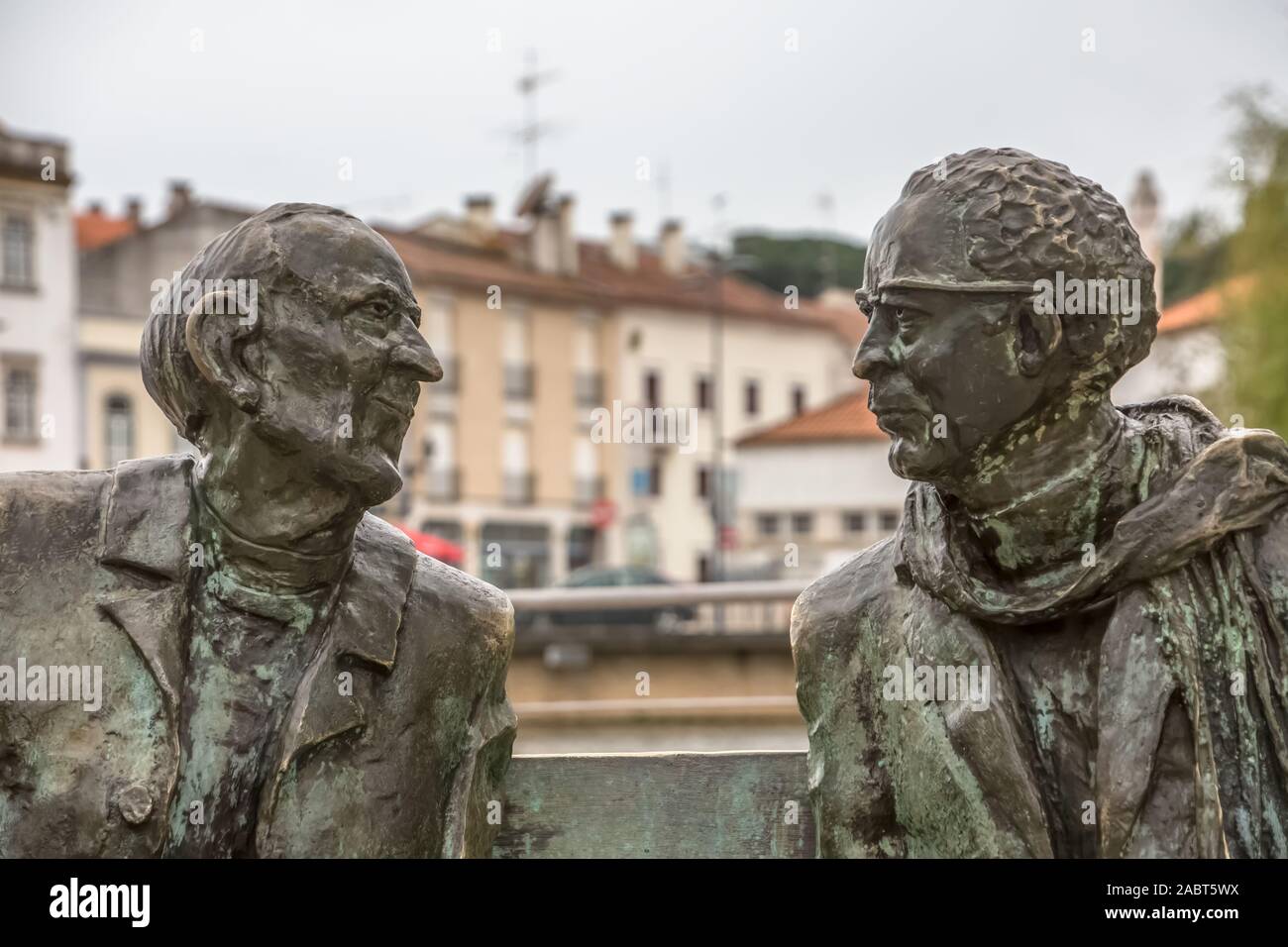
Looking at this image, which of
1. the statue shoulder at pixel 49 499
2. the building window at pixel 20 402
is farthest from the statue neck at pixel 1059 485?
the building window at pixel 20 402

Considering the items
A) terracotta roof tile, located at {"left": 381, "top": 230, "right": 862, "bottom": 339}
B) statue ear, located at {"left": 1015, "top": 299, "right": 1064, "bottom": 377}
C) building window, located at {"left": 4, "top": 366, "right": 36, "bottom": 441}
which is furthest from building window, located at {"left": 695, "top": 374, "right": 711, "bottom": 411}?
statue ear, located at {"left": 1015, "top": 299, "right": 1064, "bottom": 377}

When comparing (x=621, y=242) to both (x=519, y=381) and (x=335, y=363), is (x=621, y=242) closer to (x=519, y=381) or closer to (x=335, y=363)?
(x=519, y=381)

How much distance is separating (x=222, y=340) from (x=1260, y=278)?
21339mm

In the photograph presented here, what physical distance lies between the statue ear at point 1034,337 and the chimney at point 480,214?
149ft

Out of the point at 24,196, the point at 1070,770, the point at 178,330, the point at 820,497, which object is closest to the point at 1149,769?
the point at 1070,770

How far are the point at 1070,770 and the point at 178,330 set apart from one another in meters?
1.68

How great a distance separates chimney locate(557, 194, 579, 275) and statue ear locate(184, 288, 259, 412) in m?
45.6

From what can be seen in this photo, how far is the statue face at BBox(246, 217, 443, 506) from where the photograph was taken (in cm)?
354

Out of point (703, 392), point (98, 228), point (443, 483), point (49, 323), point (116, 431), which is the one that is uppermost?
point (98, 228)

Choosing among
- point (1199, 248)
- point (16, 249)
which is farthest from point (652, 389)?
point (1199, 248)

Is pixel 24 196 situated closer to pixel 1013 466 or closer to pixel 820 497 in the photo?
pixel 820 497

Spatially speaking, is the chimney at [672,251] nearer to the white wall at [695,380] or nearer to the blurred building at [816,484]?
the white wall at [695,380]

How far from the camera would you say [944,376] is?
346cm

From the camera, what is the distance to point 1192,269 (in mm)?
27469
